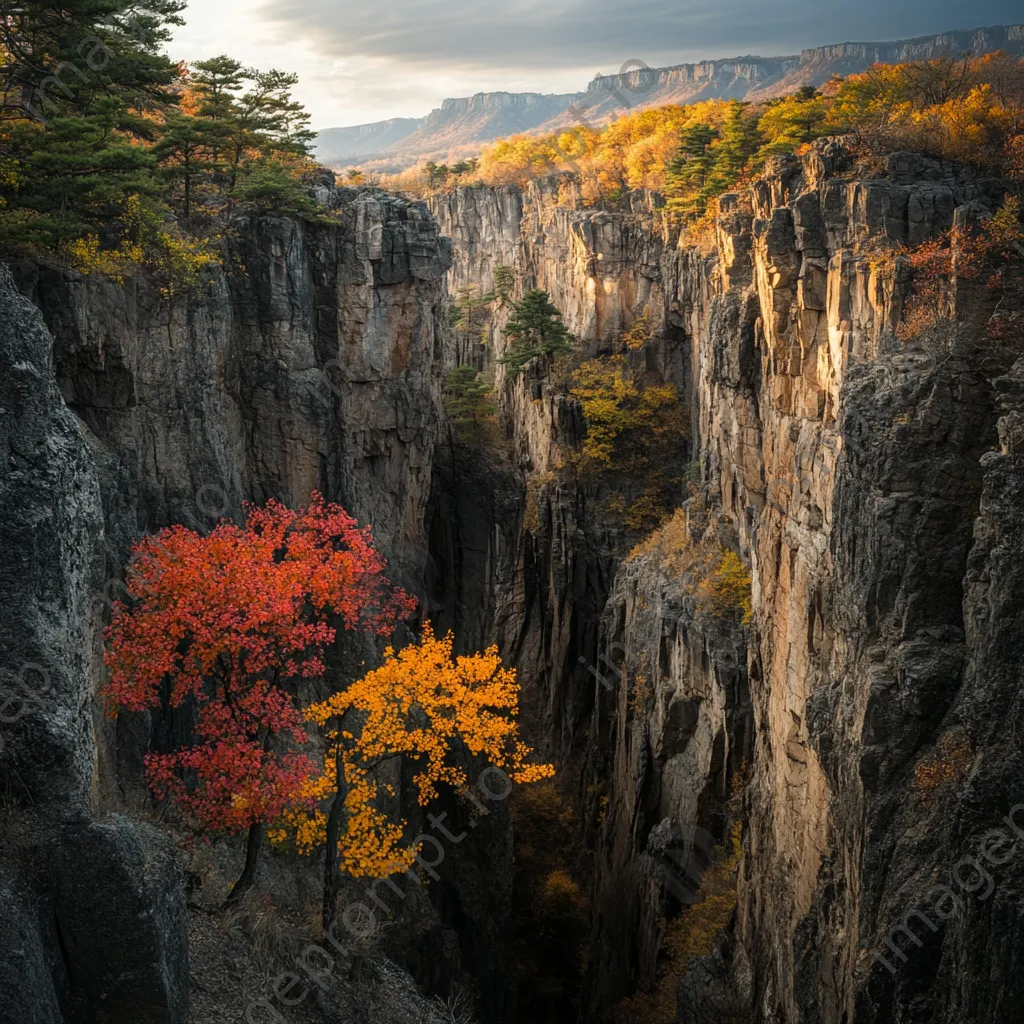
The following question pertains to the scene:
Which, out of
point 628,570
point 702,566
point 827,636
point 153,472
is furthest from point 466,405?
point 827,636

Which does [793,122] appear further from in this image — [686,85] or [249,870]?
[686,85]

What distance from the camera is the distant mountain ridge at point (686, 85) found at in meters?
53.8

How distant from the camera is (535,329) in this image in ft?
163

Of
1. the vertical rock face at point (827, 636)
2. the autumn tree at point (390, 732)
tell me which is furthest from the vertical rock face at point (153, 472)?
the vertical rock face at point (827, 636)

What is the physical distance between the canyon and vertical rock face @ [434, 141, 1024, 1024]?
76 mm

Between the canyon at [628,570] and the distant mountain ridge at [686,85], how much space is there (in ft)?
41.2

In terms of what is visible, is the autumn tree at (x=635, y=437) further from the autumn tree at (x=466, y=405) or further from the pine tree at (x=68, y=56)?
the pine tree at (x=68, y=56)

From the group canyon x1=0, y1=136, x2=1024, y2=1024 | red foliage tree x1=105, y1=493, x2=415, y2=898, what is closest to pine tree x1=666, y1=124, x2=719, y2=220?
canyon x1=0, y1=136, x2=1024, y2=1024

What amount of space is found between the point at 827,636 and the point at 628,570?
20.9m

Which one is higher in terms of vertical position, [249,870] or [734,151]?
[734,151]

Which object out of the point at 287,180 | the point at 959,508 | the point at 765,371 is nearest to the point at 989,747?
the point at 959,508

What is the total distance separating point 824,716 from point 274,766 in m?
10.2

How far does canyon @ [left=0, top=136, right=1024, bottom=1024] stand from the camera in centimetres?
1209

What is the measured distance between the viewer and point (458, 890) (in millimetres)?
31469
